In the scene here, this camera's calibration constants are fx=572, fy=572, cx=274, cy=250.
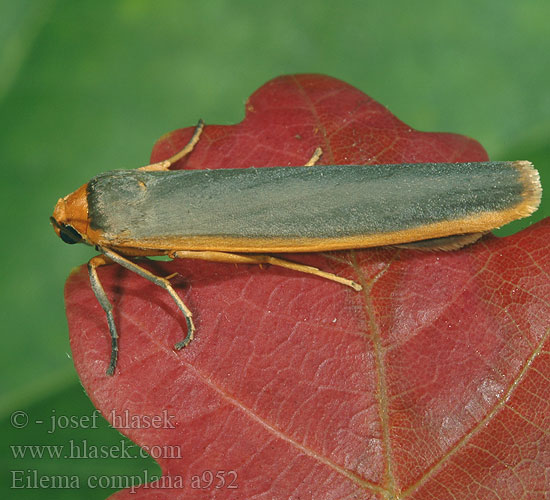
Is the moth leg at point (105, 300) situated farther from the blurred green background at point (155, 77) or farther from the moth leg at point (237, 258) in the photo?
the blurred green background at point (155, 77)

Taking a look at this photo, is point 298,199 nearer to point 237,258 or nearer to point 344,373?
point 237,258

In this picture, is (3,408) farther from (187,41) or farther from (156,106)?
(187,41)

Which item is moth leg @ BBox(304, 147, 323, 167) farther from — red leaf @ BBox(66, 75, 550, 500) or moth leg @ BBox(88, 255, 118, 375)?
moth leg @ BBox(88, 255, 118, 375)

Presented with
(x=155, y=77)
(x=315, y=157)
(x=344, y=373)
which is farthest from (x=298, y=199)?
(x=155, y=77)

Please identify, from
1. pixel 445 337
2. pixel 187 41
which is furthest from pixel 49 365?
pixel 445 337

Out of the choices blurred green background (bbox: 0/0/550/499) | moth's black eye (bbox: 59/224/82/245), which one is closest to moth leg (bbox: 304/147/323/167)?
moth's black eye (bbox: 59/224/82/245)

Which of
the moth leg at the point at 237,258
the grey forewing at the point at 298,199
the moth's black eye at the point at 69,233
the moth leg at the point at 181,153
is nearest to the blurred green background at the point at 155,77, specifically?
the moth's black eye at the point at 69,233
